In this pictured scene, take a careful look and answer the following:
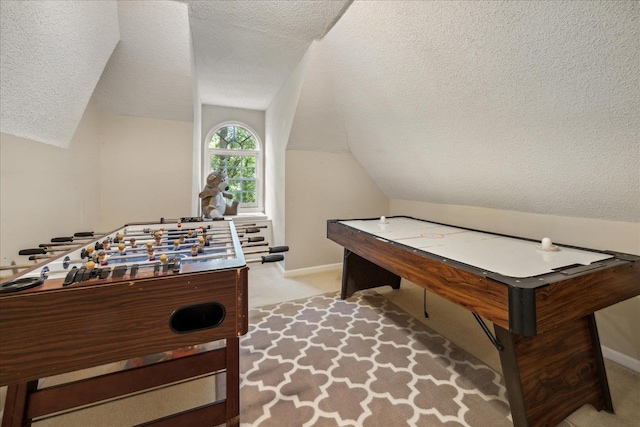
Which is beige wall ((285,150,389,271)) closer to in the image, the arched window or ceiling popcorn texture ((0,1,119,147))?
the arched window

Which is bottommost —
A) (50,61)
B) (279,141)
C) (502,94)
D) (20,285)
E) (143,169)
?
(20,285)

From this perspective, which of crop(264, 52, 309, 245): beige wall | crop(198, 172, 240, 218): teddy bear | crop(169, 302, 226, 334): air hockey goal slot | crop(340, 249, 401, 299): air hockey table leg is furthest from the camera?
crop(198, 172, 240, 218): teddy bear

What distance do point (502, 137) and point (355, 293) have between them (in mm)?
1869

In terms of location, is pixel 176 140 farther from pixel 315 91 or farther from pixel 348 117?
pixel 348 117

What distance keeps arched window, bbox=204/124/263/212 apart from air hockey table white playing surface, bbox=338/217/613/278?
2.78m

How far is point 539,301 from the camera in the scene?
0.92m

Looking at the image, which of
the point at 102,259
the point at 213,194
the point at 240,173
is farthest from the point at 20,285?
the point at 240,173

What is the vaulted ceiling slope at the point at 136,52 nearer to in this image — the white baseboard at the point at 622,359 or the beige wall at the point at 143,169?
the beige wall at the point at 143,169

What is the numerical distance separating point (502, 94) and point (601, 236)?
117cm

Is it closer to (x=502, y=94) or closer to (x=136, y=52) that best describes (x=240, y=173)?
(x=136, y=52)

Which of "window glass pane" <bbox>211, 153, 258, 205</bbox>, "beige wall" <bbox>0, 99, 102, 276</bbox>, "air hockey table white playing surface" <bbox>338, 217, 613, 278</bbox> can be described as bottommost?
"air hockey table white playing surface" <bbox>338, 217, 613, 278</bbox>

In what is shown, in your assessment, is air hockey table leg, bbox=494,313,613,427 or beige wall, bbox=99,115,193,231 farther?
beige wall, bbox=99,115,193,231

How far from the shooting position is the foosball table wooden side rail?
98cm

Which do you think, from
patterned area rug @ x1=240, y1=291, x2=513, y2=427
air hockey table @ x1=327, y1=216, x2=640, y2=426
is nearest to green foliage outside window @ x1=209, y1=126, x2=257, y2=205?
patterned area rug @ x1=240, y1=291, x2=513, y2=427
